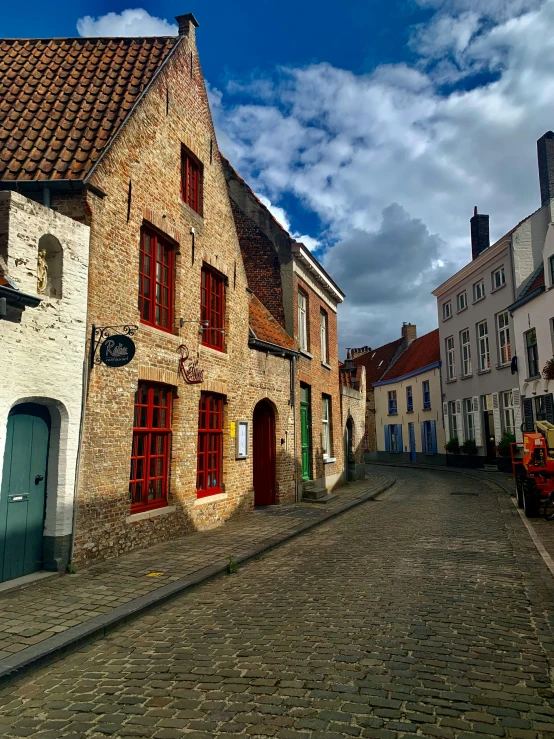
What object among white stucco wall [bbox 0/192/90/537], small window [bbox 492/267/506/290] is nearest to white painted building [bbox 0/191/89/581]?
white stucco wall [bbox 0/192/90/537]

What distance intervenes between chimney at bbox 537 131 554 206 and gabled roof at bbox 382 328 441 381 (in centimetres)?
1135

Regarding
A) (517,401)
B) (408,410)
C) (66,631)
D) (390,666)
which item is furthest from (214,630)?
(408,410)

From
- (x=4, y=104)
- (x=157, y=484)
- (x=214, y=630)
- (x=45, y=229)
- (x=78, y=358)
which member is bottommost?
(x=214, y=630)

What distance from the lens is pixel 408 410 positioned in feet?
121

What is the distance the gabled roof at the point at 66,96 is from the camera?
27.5 feet

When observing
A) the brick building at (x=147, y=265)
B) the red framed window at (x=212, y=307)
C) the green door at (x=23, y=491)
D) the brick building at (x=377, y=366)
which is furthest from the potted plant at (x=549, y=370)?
the brick building at (x=377, y=366)

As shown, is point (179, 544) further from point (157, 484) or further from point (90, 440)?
point (90, 440)

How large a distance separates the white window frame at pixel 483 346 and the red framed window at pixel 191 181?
1948 centimetres

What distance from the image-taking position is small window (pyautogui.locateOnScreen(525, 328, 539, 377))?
20.8 meters

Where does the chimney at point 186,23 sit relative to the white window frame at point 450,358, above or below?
above

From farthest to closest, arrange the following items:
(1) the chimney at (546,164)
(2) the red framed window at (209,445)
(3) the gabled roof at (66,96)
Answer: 1. (1) the chimney at (546,164)
2. (2) the red framed window at (209,445)
3. (3) the gabled roof at (66,96)

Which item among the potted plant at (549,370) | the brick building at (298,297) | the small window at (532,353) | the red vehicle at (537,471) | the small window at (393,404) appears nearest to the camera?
the red vehicle at (537,471)

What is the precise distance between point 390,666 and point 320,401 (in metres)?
14.3

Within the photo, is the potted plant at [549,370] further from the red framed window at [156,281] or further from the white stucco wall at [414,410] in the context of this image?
the white stucco wall at [414,410]
